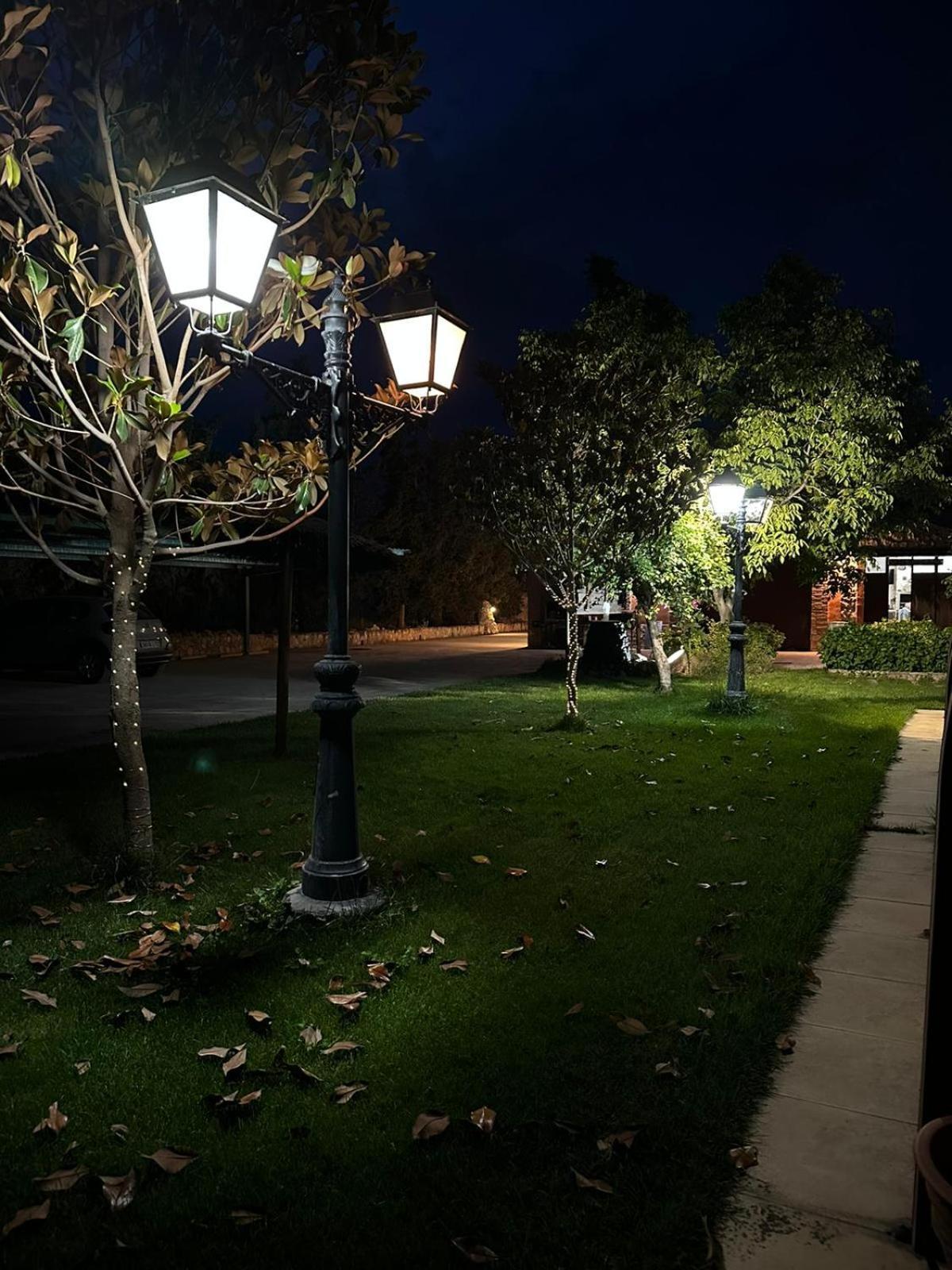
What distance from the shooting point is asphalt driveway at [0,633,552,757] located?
1159cm

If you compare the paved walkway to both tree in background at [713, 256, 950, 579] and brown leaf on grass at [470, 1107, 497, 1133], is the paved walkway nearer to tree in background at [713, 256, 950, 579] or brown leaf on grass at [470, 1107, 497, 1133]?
brown leaf on grass at [470, 1107, 497, 1133]

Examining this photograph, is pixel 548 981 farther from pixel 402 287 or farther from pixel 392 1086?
pixel 402 287

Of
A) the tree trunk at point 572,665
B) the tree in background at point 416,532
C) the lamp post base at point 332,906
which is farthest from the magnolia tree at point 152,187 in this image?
the tree in background at point 416,532

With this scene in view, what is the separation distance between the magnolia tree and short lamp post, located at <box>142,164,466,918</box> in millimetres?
209

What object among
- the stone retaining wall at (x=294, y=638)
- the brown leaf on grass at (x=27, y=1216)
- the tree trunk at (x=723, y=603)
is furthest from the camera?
the stone retaining wall at (x=294, y=638)

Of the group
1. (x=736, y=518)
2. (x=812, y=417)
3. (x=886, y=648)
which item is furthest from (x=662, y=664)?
(x=812, y=417)

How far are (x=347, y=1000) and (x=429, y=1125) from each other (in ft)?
3.13

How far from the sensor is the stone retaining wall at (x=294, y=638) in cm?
2397

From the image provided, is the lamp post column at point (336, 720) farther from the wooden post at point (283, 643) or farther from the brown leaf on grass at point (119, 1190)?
the wooden post at point (283, 643)

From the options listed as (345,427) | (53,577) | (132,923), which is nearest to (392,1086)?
(132,923)

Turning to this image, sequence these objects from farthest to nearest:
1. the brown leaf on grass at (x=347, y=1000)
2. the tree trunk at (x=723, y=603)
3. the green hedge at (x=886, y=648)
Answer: the tree trunk at (x=723, y=603)
the green hedge at (x=886, y=648)
the brown leaf on grass at (x=347, y=1000)

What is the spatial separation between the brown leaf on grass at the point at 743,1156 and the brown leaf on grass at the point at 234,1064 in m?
1.65

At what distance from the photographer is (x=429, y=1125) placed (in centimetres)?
282

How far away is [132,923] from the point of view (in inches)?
183
